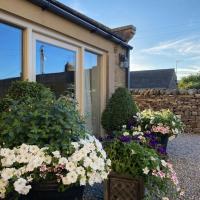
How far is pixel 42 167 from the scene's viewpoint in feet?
8.21

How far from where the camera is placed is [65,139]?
2.82 m

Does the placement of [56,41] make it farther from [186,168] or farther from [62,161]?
[186,168]

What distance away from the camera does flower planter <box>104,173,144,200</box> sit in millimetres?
3076

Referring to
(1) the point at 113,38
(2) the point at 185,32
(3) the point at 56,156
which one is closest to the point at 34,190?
(3) the point at 56,156

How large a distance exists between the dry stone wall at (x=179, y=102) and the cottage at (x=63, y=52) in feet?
14.3

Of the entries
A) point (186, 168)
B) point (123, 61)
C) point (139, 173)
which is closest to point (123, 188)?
point (139, 173)

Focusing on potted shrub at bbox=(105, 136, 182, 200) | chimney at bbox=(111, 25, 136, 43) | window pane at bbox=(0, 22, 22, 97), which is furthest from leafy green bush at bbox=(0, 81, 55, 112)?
chimney at bbox=(111, 25, 136, 43)

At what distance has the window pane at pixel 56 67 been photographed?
16.0 feet

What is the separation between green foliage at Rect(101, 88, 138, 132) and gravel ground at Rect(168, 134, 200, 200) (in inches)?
53.1

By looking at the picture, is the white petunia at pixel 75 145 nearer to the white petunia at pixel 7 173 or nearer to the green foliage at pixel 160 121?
the white petunia at pixel 7 173

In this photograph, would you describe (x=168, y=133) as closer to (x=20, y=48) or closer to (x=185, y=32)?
(x=20, y=48)

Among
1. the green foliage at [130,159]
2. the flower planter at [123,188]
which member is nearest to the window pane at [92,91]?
the green foliage at [130,159]

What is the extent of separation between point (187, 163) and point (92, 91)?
2546 millimetres

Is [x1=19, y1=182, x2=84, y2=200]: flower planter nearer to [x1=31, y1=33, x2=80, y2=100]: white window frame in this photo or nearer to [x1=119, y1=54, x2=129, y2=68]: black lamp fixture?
[x1=31, y1=33, x2=80, y2=100]: white window frame
